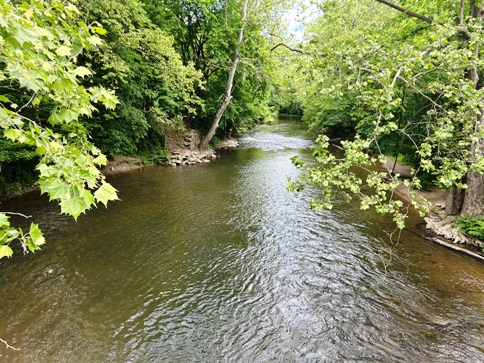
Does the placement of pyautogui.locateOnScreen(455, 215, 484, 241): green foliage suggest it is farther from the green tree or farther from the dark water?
the green tree

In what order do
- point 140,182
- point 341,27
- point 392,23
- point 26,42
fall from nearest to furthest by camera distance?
1. point 26,42
2. point 392,23
3. point 140,182
4. point 341,27

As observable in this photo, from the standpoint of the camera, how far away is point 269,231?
9266mm

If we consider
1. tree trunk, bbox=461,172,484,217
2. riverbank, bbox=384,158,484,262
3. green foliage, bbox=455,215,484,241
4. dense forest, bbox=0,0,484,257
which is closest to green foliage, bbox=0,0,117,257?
dense forest, bbox=0,0,484,257

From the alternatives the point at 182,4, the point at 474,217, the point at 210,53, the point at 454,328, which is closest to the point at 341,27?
the point at 210,53

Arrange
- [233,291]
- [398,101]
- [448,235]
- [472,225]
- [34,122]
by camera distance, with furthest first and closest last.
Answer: [448,235] → [472,225] → [233,291] → [398,101] → [34,122]

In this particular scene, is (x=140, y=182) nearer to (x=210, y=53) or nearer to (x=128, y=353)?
(x=128, y=353)

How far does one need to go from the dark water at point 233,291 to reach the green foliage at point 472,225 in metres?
0.98

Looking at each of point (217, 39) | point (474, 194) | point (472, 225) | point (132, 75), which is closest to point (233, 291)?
point (472, 225)

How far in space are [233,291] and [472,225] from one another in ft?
25.7

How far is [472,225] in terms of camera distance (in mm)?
8164

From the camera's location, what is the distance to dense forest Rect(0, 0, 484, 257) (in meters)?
2.18

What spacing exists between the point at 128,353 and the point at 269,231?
5.72 m

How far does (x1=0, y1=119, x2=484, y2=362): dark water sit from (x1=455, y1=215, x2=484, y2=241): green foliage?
3.21ft

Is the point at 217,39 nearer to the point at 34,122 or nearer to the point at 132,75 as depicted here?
the point at 132,75
